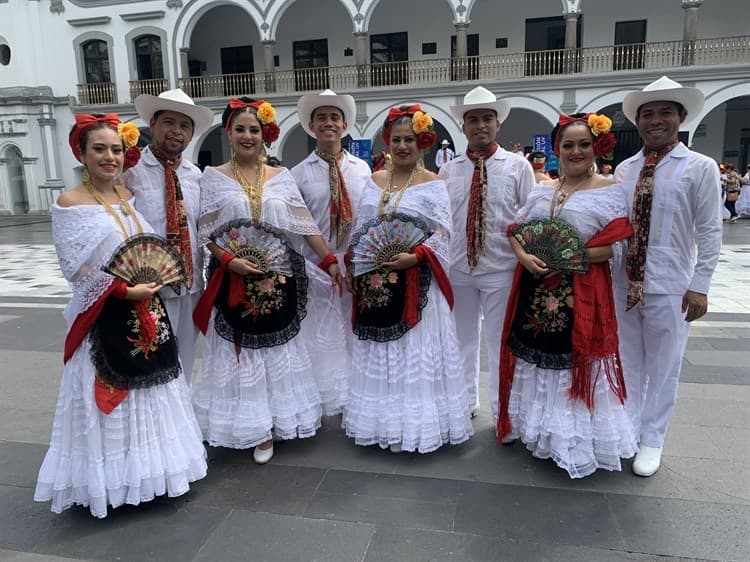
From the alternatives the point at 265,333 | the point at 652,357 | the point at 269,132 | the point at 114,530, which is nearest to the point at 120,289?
the point at 265,333

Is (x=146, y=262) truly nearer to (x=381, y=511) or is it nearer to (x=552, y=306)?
(x=381, y=511)

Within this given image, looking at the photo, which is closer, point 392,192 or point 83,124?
point 83,124

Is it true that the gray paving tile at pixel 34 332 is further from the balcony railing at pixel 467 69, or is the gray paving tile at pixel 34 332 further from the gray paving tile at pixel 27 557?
the balcony railing at pixel 467 69

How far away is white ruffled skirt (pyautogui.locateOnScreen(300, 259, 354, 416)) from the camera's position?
367 cm

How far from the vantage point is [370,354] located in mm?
3316

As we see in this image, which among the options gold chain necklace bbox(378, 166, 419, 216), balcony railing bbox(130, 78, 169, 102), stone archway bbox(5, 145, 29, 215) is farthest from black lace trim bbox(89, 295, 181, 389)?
stone archway bbox(5, 145, 29, 215)

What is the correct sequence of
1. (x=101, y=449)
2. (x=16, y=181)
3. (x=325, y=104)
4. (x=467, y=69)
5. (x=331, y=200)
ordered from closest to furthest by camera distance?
(x=101, y=449), (x=325, y=104), (x=331, y=200), (x=467, y=69), (x=16, y=181)

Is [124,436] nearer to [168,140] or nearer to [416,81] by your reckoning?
[168,140]

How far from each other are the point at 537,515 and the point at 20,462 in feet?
9.43

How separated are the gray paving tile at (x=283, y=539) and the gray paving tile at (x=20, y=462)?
4.15ft

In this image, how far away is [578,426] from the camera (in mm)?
2996

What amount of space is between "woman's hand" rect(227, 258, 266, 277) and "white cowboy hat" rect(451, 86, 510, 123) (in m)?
1.47

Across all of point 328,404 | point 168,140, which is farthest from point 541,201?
point 168,140

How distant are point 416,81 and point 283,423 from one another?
54.8 feet
